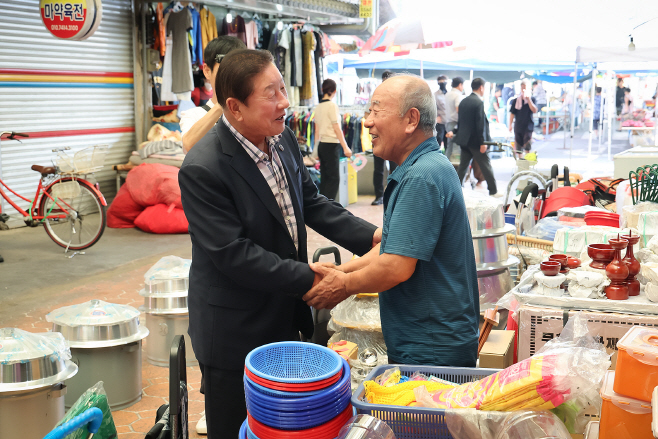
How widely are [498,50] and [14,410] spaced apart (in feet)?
50.8

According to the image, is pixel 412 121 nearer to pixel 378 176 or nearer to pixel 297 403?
pixel 297 403

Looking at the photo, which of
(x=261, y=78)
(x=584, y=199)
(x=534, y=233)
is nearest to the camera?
(x=261, y=78)

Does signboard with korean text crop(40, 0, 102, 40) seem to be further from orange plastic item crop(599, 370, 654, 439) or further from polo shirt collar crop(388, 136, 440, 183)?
orange plastic item crop(599, 370, 654, 439)

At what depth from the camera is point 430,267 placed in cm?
224

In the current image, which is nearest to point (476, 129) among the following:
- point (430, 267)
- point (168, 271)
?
point (168, 271)

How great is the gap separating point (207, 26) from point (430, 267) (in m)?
9.86

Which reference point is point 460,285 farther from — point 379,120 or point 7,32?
point 7,32

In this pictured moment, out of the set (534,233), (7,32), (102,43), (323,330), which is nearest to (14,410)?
(323,330)

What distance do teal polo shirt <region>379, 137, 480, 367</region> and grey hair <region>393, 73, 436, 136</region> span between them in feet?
0.30

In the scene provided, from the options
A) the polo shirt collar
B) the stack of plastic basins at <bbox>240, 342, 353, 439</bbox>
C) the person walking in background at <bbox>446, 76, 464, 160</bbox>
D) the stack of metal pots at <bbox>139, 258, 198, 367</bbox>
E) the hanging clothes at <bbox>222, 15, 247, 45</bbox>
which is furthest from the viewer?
the person walking in background at <bbox>446, 76, 464, 160</bbox>

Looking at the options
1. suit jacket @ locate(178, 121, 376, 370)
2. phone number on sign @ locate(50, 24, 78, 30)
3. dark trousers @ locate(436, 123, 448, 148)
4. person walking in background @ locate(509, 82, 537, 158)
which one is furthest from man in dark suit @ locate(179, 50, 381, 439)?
person walking in background @ locate(509, 82, 537, 158)

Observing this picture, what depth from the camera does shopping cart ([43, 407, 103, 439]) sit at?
1945 millimetres

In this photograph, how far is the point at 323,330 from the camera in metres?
3.93

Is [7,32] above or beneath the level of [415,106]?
above
